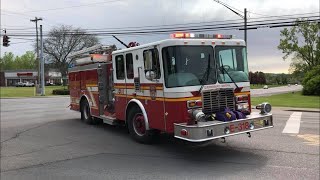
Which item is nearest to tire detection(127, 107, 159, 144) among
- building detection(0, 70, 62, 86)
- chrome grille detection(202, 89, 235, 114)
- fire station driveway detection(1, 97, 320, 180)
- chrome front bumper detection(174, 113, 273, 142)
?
fire station driveway detection(1, 97, 320, 180)

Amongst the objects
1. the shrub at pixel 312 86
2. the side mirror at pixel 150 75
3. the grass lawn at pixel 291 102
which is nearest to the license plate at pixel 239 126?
the side mirror at pixel 150 75

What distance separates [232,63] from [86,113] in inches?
264

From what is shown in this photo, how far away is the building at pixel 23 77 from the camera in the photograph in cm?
12115

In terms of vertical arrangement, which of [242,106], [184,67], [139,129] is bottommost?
[139,129]

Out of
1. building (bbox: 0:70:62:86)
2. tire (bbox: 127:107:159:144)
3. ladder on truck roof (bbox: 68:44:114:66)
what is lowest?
tire (bbox: 127:107:159:144)

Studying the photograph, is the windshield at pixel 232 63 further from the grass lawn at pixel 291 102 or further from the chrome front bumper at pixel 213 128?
the grass lawn at pixel 291 102

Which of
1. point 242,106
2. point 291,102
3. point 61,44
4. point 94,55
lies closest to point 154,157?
point 242,106

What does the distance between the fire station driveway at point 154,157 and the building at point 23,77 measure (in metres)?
114

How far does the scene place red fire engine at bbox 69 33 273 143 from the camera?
8164 mm

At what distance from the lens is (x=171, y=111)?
834cm

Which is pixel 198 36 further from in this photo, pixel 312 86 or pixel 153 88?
pixel 312 86

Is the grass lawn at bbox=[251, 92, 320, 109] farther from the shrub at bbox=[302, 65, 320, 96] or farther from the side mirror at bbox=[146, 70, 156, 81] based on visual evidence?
the side mirror at bbox=[146, 70, 156, 81]

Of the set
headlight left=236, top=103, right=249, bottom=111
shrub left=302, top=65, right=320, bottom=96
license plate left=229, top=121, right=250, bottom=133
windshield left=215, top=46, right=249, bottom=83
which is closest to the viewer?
license plate left=229, top=121, right=250, bottom=133

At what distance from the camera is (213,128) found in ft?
25.7
